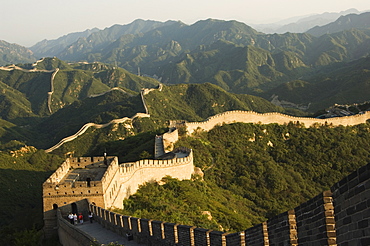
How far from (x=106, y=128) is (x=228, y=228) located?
6783 centimetres

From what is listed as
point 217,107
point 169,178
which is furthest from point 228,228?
point 217,107

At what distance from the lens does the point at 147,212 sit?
25.4 meters

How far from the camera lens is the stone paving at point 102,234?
18.1 metres

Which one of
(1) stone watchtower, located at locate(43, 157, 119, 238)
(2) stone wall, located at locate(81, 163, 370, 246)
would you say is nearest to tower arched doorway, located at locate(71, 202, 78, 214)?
(1) stone watchtower, located at locate(43, 157, 119, 238)

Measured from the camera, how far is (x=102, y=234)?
20.0 meters

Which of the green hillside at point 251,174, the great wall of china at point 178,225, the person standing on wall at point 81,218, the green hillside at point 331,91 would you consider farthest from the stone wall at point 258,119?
the green hillside at point 331,91

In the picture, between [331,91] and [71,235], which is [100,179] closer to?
Answer: [71,235]

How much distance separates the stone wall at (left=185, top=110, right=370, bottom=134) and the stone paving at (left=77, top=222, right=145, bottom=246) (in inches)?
1093

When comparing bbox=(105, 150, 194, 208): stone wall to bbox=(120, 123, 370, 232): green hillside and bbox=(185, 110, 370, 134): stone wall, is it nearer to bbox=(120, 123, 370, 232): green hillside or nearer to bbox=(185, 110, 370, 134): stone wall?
bbox=(120, 123, 370, 232): green hillside

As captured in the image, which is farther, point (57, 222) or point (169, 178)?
point (169, 178)

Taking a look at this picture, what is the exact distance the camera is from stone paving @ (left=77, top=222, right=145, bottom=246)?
18.1 metres

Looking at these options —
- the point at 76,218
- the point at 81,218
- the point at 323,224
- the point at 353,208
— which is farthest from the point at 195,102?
the point at 353,208

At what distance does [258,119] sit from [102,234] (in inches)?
1563

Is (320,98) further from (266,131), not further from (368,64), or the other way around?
(266,131)
